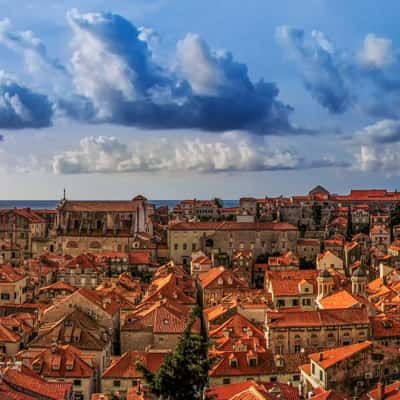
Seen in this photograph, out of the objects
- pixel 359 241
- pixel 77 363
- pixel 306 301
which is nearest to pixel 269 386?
pixel 77 363

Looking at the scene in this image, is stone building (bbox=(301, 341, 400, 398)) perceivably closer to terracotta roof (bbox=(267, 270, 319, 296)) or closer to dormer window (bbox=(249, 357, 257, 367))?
dormer window (bbox=(249, 357, 257, 367))

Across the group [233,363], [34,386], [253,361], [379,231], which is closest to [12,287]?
[233,363]

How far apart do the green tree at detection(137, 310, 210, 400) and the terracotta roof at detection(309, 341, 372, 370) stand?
20.0 metres

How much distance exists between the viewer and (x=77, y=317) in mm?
53094

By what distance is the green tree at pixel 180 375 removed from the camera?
75.4ft

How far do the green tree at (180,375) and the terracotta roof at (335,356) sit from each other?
19988 millimetres

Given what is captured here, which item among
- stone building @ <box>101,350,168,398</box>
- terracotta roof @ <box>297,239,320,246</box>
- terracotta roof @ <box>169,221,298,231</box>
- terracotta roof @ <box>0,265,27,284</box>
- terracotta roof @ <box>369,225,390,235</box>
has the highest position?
terracotta roof @ <box>169,221,298,231</box>

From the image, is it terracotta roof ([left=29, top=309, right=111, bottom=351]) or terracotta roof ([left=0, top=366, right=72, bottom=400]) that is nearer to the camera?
terracotta roof ([left=0, top=366, right=72, bottom=400])

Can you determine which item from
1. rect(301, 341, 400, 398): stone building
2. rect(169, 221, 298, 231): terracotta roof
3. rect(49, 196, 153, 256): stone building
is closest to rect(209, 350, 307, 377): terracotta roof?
rect(301, 341, 400, 398): stone building

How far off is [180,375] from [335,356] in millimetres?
22225

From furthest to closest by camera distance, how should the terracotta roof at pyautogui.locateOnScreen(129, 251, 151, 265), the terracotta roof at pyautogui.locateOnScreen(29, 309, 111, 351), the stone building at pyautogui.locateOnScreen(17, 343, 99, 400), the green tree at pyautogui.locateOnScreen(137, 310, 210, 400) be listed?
the terracotta roof at pyautogui.locateOnScreen(129, 251, 151, 265) < the terracotta roof at pyautogui.locateOnScreen(29, 309, 111, 351) < the stone building at pyautogui.locateOnScreen(17, 343, 99, 400) < the green tree at pyautogui.locateOnScreen(137, 310, 210, 400)

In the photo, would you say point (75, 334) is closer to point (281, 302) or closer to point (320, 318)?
point (320, 318)

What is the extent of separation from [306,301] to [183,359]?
4583cm

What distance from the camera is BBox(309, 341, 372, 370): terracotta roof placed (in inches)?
1646
